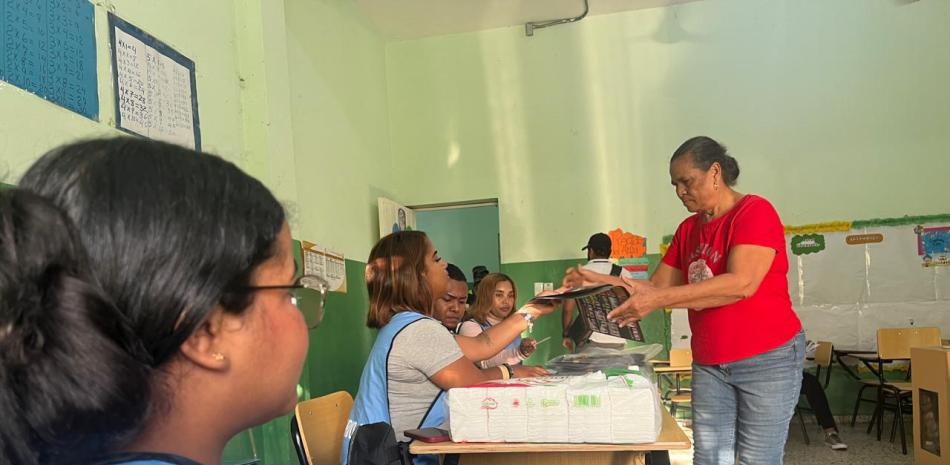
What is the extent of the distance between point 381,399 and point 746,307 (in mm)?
1118

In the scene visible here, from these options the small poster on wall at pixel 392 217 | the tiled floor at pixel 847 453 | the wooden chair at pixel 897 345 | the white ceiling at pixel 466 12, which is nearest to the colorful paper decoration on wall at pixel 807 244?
the wooden chair at pixel 897 345

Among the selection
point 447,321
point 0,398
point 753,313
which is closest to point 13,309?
point 0,398

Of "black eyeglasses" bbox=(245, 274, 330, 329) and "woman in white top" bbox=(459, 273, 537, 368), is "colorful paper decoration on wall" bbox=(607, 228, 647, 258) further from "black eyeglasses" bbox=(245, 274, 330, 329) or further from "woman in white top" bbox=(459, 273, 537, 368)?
"black eyeglasses" bbox=(245, 274, 330, 329)

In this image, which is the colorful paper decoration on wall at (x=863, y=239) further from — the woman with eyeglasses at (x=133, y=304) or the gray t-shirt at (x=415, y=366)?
the woman with eyeglasses at (x=133, y=304)

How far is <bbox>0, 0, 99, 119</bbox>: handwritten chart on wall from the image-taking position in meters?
1.83

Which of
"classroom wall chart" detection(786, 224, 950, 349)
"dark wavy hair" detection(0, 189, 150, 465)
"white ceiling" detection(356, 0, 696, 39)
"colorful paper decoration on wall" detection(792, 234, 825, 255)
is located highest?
"white ceiling" detection(356, 0, 696, 39)

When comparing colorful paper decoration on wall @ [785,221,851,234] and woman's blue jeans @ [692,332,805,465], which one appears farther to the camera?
colorful paper decoration on wall @ [785,221,851,234]

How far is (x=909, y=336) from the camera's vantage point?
465 cm

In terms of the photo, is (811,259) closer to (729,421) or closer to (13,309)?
(729,421)

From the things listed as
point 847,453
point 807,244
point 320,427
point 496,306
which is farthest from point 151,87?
point 807,244

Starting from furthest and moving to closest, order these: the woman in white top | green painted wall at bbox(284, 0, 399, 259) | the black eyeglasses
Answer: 1. green painted wall at bbox(284, 0, 399, 259)
2. the woman in white top
3. the black eyeglasses

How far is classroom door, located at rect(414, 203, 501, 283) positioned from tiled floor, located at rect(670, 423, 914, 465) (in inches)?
163

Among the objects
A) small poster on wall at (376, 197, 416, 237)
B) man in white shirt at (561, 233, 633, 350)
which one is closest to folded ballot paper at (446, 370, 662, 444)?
man in white shirt at (561, 233, 633, 350)

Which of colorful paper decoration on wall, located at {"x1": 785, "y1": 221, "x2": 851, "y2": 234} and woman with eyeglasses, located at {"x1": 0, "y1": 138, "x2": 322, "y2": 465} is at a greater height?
woman with eyeglasses, located at {"x1": 0, "y1": 138, "x2": 322, "y2": 465}
